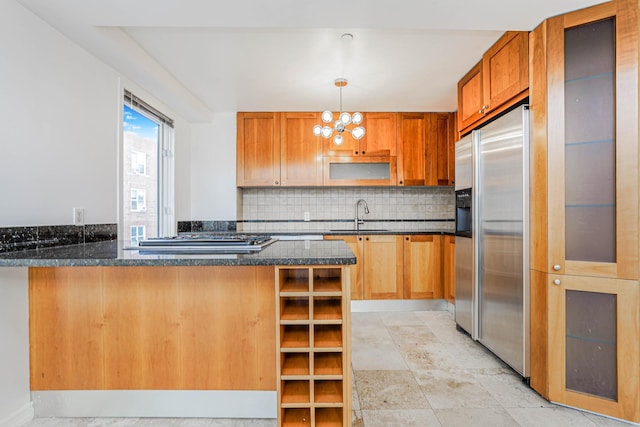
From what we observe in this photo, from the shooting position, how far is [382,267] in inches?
141

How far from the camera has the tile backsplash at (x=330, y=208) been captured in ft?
13.6

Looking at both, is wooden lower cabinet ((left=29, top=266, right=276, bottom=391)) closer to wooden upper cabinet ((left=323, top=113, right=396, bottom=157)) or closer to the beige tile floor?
the beige tile floor

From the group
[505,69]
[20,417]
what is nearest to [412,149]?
[505,69]

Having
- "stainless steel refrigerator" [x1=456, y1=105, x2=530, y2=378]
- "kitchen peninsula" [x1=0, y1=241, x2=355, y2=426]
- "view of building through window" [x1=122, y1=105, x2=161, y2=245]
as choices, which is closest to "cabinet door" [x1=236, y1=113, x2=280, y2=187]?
"view of building through window" [x1=122, y1=105, x2=161, y2=245]

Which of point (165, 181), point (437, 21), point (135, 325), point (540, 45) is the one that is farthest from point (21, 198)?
point (540, 45)

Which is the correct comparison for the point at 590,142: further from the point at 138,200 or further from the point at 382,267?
the point at 138,200

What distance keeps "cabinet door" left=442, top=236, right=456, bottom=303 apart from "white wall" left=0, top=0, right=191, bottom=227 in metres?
3.18

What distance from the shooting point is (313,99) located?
339 cm

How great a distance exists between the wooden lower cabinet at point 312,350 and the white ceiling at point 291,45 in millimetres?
1372

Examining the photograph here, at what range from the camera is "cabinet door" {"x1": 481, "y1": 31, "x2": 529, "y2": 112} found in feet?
6.45

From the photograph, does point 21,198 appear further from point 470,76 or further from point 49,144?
point 470,76

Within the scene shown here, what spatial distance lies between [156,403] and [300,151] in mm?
2832

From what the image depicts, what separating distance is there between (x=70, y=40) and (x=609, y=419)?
3.72 meters

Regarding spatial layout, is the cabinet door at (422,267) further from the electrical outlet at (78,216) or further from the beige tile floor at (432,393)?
the electrical outlet at (78,216)
